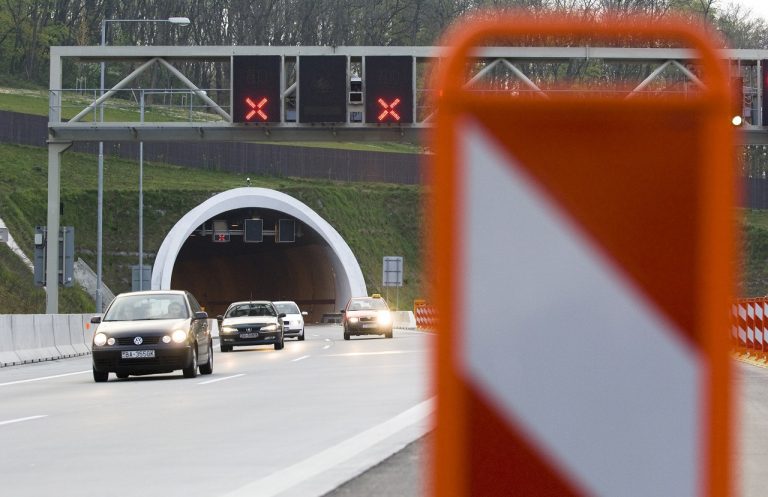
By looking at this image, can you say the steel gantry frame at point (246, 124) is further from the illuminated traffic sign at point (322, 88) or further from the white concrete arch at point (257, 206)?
the white concrete arch at point (257, 206)

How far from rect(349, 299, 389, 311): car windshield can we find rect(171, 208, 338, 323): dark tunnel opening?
1980 cm

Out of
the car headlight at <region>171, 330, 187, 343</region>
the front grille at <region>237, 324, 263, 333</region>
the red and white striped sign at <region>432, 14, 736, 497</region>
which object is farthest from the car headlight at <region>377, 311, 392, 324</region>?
the red and white striped sign at <region>432, 14, 736, 497</region>

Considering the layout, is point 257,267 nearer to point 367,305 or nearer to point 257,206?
point 257,206

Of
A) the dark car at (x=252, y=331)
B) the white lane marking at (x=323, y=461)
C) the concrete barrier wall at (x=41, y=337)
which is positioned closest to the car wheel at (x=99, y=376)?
the concrete barrier wall at (x=41, y=337)


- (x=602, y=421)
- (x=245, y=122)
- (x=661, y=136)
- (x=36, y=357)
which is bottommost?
(x=36, y=357)

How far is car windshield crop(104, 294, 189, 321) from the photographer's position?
25.8 meters

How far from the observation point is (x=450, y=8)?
110312mm

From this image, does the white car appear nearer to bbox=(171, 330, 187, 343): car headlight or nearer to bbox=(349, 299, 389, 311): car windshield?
bbox=(349, 299, 389, 311): car windshield

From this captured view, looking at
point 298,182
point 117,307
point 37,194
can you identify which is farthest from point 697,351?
point 298,182

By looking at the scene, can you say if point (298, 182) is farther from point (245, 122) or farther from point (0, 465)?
point (0, 465)

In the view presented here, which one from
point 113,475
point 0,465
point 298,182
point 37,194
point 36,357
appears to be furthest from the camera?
point 298,182

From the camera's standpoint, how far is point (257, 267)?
83.7 m

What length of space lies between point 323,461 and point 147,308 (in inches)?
616

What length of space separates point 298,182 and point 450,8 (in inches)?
967
